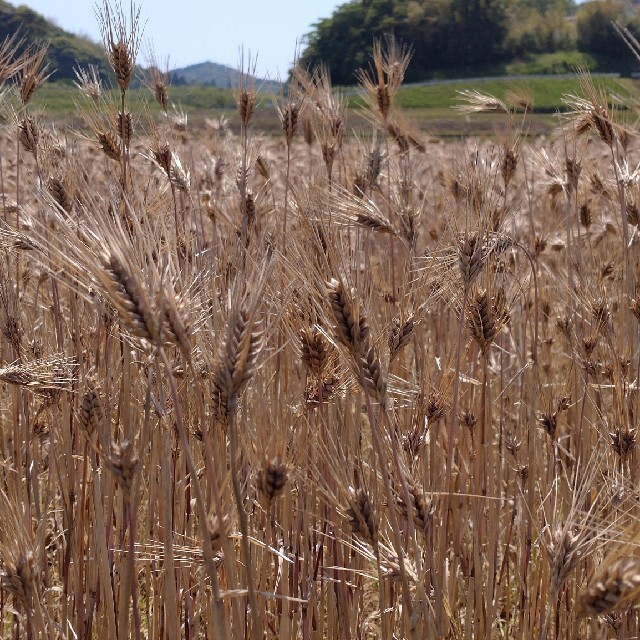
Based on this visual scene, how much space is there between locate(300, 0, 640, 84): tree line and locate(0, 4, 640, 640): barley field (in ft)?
120

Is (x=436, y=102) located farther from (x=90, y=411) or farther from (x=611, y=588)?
(x=611, y=588)

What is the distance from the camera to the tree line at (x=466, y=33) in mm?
39094

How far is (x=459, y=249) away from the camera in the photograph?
1587mm

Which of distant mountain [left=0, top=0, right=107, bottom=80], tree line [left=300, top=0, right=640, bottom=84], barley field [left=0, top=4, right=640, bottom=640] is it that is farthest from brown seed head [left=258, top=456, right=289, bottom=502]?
tree line [left=300, top=0, right=640, bottom=84]

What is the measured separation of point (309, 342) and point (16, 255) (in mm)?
1364

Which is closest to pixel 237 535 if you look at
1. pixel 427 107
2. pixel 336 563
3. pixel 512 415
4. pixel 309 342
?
pixel 309 342

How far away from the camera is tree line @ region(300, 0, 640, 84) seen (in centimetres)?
3909

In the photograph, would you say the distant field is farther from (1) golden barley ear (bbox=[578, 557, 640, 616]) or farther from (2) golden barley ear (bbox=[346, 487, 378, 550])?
(1) golden barley ear (bbox=[578, 557, 640, 616])

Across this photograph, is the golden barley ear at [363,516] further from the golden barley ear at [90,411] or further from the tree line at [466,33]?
the tree line at [466,33]

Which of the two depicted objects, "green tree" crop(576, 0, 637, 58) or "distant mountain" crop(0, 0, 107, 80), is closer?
"distant mountain" crop(0, 0, 107, 80)

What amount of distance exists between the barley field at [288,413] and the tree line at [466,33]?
36.7 metres

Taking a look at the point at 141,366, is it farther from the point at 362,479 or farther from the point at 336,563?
the point at 362,479

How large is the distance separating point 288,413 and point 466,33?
1879 inches

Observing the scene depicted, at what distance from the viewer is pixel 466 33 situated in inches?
1794
